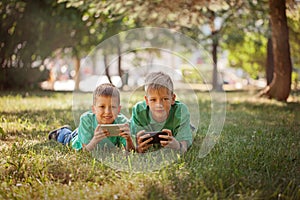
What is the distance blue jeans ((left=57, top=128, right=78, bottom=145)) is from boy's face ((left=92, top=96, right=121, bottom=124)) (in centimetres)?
59

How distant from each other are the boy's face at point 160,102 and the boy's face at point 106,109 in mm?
283

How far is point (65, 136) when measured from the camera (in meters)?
4.41

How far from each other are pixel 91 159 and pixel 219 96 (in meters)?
2.16

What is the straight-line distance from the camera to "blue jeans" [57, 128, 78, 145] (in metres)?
4.26

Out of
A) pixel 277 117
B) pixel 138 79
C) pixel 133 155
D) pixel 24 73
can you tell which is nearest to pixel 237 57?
pixel 24 73

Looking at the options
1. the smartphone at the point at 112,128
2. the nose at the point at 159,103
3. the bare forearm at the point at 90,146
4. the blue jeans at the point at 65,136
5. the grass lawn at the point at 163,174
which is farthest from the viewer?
the blue jeans at the point at 65,136

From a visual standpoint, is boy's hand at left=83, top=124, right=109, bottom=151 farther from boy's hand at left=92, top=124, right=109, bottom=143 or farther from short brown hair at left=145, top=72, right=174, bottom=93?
short brown hair at left=145, top=72, right=174, bottom=93

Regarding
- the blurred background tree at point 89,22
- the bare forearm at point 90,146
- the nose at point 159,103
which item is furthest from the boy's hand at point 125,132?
the blurred background tree at point 89,22

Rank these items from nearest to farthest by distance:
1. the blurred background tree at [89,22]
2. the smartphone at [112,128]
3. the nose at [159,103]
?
the smartphone at [112,128]
the nose at [159,103]
the blurred background tree at [89,22]

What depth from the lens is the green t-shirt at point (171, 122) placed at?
3902 mm

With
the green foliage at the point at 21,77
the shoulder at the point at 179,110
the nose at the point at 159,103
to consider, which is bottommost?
the shoulder at the point at 179,110

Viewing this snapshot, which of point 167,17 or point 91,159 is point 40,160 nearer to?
point 91,159

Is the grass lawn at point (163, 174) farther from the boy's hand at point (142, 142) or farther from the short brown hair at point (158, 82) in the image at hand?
the short brown hair at point (158, 82)

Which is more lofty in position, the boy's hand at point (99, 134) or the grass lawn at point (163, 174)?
the boy's hand at point (99, 134)
